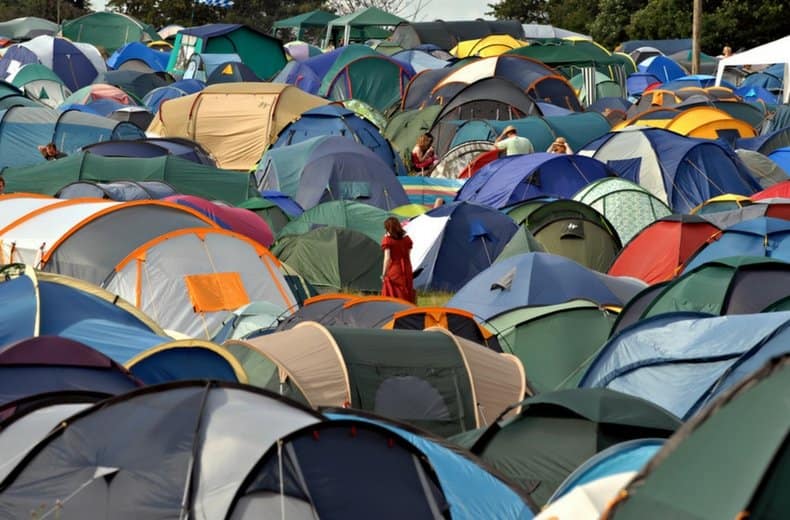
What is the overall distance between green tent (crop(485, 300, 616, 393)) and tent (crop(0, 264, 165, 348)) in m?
3.31

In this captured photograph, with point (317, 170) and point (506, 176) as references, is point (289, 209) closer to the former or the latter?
point (317, 170)

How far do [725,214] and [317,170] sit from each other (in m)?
6.90

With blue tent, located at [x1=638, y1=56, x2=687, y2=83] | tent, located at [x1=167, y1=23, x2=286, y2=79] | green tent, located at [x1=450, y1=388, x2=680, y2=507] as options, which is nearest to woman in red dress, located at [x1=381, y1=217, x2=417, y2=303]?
green tent, located at [x1=450, y1=388, x2=680, y2=507]

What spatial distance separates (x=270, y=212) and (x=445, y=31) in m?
30.9

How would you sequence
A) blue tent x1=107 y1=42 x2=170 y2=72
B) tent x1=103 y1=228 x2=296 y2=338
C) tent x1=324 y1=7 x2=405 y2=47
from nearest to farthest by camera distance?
tent x1=103 y1=228 x2=296 y2=338 < blue tent x1=107 y1=42 x2=170 y2=72 < tent x1=324 y1=7 x2=405 y2=47

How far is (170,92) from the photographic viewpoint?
123 feet

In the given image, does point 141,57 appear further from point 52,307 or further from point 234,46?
point 52,307

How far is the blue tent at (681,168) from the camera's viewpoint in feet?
77.6

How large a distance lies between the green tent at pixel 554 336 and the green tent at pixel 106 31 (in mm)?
42151

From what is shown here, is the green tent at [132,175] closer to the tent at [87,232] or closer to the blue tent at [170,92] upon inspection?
the tent at [87,232]

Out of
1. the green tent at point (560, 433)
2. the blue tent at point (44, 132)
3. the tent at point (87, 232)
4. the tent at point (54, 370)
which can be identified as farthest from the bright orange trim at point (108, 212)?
the blue tent at point (44, 132)

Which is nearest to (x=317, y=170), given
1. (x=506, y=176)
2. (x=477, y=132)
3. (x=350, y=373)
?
(x=506, y=176)

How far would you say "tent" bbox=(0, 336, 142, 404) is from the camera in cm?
990

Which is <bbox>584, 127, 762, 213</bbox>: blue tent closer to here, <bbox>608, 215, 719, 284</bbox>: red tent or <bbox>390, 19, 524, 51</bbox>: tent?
<bbox>608, 215, 719, 284</bbox>: red tent
